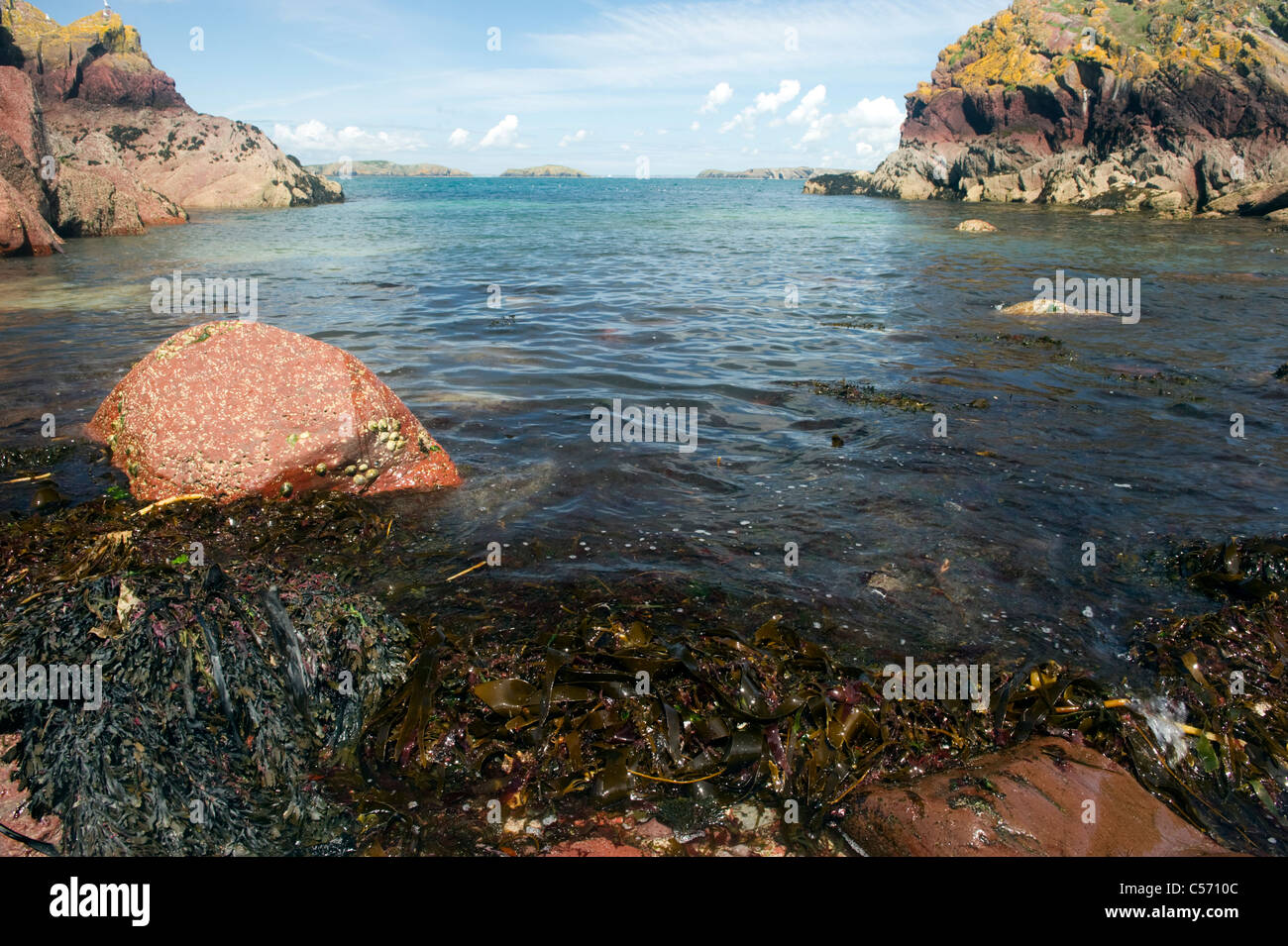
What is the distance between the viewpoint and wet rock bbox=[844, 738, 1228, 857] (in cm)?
314

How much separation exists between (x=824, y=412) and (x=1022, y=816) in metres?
6.10

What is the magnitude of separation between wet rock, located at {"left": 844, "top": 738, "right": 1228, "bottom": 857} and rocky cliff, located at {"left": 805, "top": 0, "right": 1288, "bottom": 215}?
1676 inches

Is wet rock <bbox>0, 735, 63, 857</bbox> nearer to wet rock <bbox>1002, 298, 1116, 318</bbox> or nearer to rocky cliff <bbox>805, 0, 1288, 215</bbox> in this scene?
wet rock <bbox>1002, 298, 1116, 318</bbox>

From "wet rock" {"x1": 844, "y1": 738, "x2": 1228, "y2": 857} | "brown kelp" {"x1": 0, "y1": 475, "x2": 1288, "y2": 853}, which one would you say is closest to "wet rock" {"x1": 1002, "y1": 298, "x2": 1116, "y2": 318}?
"brown kelp" {"x1": 0, "y1": 475, "x2": 1288, "y2": 853}

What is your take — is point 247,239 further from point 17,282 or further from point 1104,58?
point 1104,58

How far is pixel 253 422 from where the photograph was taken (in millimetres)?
6148

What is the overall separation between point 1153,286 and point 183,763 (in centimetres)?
1991

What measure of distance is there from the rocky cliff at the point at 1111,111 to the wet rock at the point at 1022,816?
140ft

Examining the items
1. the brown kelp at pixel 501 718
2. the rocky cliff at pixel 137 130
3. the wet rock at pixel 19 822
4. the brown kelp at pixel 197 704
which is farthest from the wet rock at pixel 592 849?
the rocky cliff at pixel 137 130

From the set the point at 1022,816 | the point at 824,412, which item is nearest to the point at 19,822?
the point at 1022,816

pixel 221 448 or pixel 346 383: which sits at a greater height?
pixel 346 383
